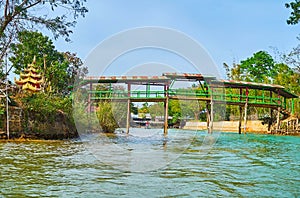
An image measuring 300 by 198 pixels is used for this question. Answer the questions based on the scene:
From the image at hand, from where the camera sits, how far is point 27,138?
→ 12.2m

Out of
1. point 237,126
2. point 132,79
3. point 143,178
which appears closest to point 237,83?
point 132,79

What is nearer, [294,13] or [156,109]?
Result: [294,13]

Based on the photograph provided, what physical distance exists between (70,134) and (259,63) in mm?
35480

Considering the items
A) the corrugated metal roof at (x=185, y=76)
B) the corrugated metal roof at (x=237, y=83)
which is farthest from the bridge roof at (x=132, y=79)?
the corrugated metal roof at (x=237, y=83)

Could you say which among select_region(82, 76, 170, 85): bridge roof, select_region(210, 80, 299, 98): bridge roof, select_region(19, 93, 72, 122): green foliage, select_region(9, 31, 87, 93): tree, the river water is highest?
select_region(9, 31, 87, 93): tree

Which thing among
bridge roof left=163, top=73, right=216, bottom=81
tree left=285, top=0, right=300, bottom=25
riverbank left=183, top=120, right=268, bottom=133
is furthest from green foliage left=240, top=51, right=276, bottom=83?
tree left=285, top=0, right=300, bottom=25

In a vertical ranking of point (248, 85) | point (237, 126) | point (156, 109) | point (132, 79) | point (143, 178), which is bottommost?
point (143, 178)

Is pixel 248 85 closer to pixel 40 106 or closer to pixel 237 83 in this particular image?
pixel 237 83

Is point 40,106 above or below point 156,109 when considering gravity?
below

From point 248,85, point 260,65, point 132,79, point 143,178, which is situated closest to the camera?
point 143,178

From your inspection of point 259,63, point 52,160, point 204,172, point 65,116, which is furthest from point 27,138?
point 259,63

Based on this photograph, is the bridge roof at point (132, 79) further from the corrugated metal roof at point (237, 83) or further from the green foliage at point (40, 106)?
the green foliage at point (40, 106)

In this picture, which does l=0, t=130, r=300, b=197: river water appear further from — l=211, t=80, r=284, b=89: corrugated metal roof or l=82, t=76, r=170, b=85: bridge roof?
l=211, t=80, r=284, b=89: corrugated metal roof

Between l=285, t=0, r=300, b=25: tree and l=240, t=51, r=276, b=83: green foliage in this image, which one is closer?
l=285, t=0, r=300, b=25: tree
